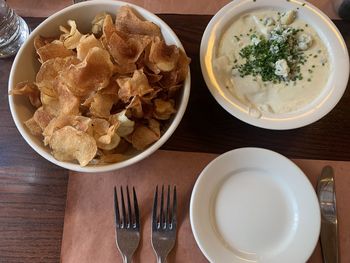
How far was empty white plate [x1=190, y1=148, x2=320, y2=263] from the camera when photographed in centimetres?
88

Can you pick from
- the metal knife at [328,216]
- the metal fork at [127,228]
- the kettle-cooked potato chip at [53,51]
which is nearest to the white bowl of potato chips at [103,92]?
the kettle-cooked potato chip at [53,51]

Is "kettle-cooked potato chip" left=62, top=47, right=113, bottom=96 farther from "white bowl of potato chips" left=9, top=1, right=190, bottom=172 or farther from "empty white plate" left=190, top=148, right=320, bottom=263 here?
"empty white plate" left=190, top=148, right=320, bottom=263

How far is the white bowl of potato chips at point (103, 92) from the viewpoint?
0.82m

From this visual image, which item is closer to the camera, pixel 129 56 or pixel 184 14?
pixel 129 56

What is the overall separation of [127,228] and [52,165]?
9.3 inches

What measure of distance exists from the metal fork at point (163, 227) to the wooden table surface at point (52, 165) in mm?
147

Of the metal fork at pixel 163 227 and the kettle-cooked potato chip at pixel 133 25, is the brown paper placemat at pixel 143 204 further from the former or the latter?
the kettle-cooked potato chip at pixel 133 25

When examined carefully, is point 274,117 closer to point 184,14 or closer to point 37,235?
point 184,14

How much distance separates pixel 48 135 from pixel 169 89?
26 cm

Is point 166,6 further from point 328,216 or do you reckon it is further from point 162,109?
point 328,216

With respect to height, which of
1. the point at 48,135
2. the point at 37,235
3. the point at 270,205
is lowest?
the point at 37,235

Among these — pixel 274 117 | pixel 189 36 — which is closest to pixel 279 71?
pixel 274 117

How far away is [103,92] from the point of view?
84 centimetres

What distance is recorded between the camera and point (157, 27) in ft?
3.04
